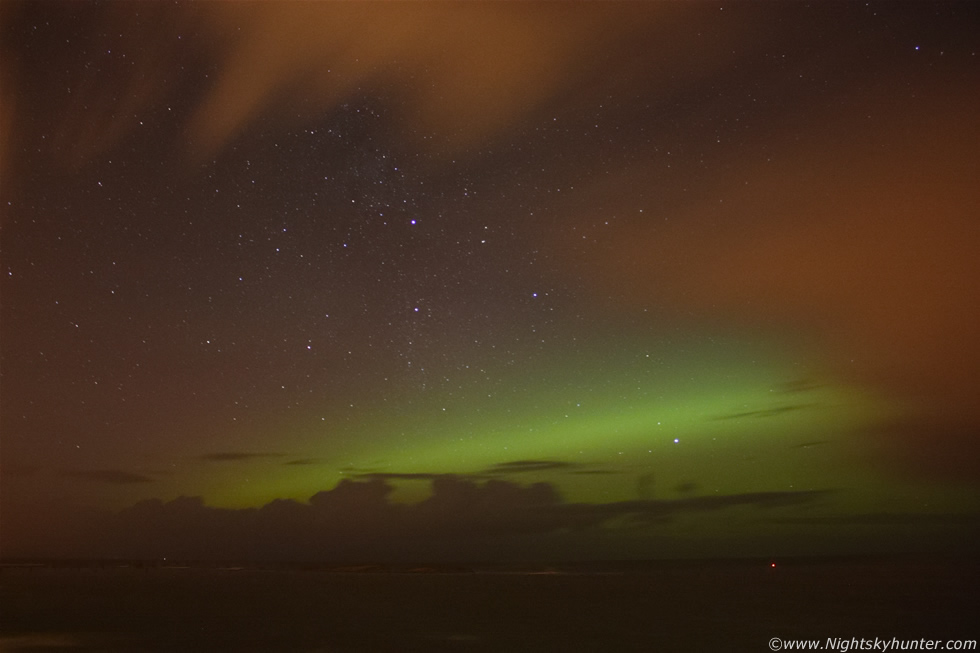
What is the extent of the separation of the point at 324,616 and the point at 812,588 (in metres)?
32.2

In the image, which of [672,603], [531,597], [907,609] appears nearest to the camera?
[907,609]

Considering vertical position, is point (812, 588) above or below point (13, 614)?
below

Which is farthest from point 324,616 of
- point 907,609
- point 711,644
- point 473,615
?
point 907,609

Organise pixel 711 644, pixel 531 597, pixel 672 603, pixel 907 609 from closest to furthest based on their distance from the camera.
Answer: pixel 711 644 → pixel 907 609 → pixel 672 603 → pixel 531 597

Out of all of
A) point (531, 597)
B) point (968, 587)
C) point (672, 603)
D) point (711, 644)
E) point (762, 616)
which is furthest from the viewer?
point (968, 587)

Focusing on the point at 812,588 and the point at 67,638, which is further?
the point at 812,588

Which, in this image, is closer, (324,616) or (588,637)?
(588,637)

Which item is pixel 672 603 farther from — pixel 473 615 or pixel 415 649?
pixel 415 649

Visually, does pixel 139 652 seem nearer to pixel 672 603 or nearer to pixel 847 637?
pixel 847 637

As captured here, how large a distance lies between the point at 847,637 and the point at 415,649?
439 inches

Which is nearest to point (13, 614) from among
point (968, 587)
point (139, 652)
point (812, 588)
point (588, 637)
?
point (139, 652)

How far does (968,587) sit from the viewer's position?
1901 inches

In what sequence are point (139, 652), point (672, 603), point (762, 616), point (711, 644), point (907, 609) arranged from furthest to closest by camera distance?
point (672, 603) < point (907, 609) < point (762, 616) < point (711, 644) < point (139, 652)

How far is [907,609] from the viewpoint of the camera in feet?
107
